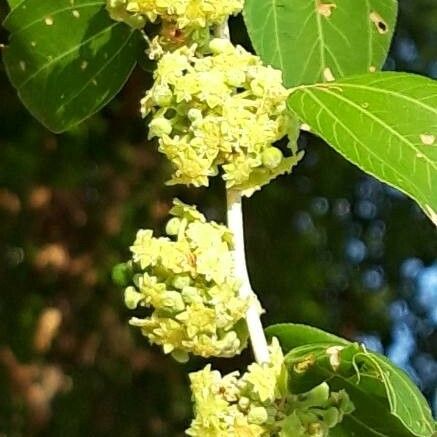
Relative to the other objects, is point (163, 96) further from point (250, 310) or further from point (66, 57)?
point (66, 57)

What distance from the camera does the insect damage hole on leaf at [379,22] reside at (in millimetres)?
846

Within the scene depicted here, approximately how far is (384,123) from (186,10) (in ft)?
0.41

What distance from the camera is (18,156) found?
5.76 ft

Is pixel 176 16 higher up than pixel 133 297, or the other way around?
pixel 176 16

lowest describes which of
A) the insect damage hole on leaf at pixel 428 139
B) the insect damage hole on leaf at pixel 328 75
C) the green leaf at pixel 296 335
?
the green leaf at pixel 296 335

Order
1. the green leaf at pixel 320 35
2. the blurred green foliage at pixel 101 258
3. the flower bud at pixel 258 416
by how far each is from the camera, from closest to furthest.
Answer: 1. the flower bud at pixel 258 416
2. the green leaf at pixel 320 35
3. the blurred green foliage at pixel 101 258

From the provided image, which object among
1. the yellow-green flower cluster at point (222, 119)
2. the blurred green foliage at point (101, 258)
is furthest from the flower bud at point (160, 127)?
the blurred green foliage at point (101, 258)

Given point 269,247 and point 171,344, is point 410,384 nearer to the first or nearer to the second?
point 171,344

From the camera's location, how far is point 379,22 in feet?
2.78

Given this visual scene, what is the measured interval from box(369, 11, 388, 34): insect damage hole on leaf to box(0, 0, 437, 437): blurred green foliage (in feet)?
2.94

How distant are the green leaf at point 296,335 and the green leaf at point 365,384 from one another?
15 millimetres

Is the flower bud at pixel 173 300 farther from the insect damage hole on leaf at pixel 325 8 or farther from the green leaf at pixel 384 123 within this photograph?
the insect damage hole on leaf at pixel 325 8

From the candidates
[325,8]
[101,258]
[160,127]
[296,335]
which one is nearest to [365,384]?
[296,335]

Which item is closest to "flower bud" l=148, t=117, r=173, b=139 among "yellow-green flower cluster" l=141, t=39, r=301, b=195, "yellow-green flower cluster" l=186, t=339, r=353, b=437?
"yellow-green flower cluster" l=141, t=39, r=301, b=195
